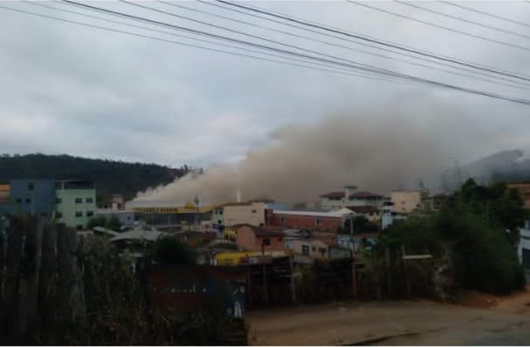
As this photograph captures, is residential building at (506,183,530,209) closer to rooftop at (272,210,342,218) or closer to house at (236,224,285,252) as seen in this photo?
rooftop at (272,210,342,218)

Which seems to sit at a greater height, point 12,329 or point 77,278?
point 77,278

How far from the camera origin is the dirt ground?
25.6 ft

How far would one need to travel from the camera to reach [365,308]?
11203 mm

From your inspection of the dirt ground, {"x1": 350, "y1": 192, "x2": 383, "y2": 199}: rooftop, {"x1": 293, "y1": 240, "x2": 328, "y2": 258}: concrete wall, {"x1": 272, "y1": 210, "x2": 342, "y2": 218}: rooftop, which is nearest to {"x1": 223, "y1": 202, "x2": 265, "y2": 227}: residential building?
{"x1": 272, "y1": 210, "x2": 342, "y2": 218}: rooftop

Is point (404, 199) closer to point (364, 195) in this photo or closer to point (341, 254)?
point (364, 195)

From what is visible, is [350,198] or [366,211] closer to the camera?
[366,211]

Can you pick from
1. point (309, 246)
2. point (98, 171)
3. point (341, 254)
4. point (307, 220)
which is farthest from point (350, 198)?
point (341, 254)

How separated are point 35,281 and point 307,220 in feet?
156

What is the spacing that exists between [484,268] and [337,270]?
511 cm

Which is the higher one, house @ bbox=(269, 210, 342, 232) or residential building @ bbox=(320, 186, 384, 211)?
residential building @ bbox=(320, 186, 384, 211)

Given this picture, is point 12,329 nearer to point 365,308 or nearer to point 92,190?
point 365,308

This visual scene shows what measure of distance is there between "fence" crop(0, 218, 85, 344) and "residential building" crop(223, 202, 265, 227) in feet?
155

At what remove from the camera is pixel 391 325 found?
9055 millimetres

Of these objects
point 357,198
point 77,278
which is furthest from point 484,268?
point 357,198
